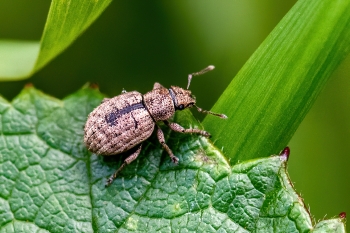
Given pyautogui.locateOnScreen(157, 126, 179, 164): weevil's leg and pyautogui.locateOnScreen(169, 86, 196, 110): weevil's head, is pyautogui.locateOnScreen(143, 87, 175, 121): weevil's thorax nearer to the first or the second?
pyautogui.locateOnScreen(169, 86, 196, 110): weevil's head

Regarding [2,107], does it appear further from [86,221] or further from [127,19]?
[127,19]

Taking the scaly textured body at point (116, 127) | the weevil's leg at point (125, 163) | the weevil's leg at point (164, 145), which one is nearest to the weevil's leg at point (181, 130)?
the weevil's leg at point (164, 145)

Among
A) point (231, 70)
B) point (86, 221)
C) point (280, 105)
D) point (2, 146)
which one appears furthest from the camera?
point (231, 70)

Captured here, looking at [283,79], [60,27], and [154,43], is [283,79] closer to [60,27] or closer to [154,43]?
[60,27]

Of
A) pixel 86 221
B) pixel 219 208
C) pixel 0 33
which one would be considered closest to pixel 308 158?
pixel 219 208

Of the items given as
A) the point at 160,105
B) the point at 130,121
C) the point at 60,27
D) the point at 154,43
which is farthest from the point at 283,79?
the point at 154,43

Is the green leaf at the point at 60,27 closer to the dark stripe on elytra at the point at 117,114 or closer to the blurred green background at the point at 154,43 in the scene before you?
the dark stripe on elytra at the point at 117,114
